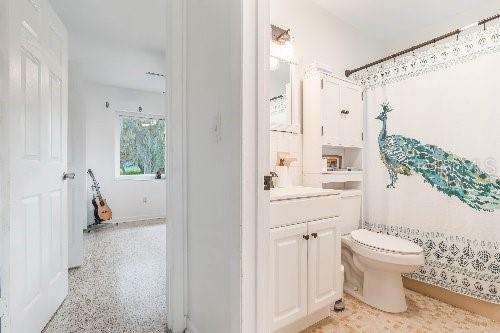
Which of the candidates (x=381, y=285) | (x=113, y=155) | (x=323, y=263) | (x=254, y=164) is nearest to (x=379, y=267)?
(x=381, y=285)

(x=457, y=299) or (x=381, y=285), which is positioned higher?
(x=381, y=285)

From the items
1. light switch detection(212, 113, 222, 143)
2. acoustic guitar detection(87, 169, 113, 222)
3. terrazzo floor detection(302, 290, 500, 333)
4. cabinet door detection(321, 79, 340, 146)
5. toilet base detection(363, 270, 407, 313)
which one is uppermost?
cabinet door detection(321, 79, 340, 146)

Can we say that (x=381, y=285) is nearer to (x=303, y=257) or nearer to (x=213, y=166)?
(x=303, y=257)

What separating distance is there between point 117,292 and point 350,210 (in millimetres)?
2052

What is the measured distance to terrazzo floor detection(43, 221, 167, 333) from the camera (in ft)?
5.03

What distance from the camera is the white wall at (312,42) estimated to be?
2.01 m

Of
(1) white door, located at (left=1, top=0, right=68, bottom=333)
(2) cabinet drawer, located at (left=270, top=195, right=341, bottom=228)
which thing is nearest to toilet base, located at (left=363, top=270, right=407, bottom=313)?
(2) cabinet drawer, located at (left=270, top=195, right=341, bottom=228)

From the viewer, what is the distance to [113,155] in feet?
14.2

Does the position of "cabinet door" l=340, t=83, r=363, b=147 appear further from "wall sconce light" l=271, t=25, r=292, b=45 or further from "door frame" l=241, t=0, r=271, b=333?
"door frame" l=241, t=0, r=271, b=333

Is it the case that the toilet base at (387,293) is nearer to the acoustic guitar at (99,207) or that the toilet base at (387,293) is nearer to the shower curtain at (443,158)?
the shower curtain at (443,158)

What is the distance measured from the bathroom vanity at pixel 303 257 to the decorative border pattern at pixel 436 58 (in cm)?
129

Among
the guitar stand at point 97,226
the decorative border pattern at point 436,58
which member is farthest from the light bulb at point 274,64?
the guitar stand at point 97,226

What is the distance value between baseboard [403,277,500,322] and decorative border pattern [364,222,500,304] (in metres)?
0.04

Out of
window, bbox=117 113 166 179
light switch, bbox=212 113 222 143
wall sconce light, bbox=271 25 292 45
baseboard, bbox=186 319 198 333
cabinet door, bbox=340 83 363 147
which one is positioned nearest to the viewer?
light switch, bbox=212 113 222 143
